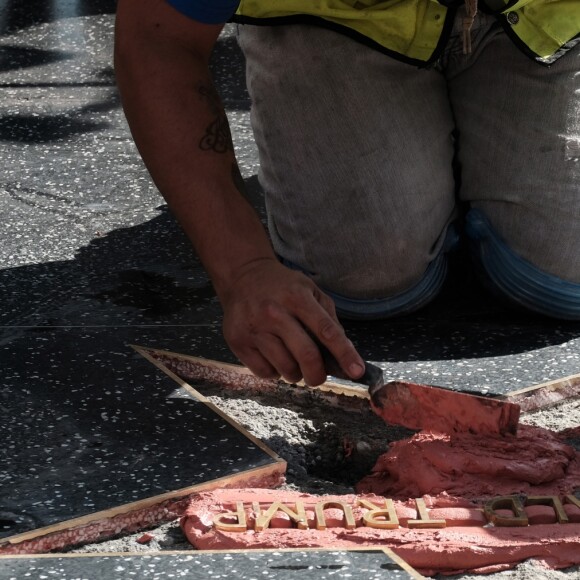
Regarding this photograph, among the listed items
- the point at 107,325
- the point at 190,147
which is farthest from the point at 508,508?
the point at 107,325

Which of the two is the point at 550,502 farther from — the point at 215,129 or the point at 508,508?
the point at 215,129

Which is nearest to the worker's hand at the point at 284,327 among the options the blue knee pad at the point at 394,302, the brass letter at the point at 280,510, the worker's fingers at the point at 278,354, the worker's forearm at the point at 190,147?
the worker's fingers at the point at 278,354

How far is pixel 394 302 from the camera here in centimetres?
264

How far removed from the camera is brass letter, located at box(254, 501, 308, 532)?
1.80 metres

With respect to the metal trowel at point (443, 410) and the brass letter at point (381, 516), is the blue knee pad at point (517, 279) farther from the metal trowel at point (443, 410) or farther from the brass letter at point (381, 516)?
the brass letter at point (381, 516)

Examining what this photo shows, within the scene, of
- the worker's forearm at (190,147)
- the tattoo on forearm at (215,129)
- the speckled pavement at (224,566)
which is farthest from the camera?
the tattoo on forearm at (215,129)

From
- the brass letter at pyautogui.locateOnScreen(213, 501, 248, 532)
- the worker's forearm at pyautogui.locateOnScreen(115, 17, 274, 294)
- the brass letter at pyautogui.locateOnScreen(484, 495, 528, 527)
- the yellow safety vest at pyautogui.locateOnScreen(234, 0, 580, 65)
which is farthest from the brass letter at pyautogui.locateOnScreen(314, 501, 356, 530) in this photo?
the yellow safety vest at pyautogui.locateOnScreen(234, 0, 580, 65)

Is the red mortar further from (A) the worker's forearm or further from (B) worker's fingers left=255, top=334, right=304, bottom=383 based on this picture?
(A) the worker's forearm

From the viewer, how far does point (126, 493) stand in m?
1.87

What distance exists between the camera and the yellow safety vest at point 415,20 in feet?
8.41

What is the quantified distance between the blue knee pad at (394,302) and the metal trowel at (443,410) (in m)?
0.57

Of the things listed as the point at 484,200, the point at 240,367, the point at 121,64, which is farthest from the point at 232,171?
the point at 484,200

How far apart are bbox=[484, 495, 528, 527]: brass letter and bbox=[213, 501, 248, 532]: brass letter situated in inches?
15.4

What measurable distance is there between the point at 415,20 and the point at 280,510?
124cm
